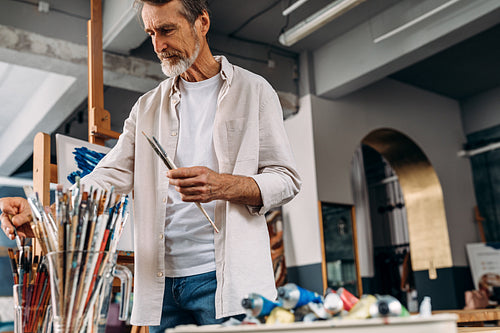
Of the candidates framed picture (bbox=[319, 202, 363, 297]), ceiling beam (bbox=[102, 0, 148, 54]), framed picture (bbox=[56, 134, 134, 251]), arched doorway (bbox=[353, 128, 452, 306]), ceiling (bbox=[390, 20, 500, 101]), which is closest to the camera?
framed picture (bbox=[56, 134, 134, 251])

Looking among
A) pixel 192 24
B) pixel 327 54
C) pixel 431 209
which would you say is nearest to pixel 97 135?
pixel 192 24

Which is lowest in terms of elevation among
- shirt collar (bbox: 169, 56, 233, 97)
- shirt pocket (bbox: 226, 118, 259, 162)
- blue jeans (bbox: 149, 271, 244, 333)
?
blue jeans (bbox: 149, 271, 244, 333)

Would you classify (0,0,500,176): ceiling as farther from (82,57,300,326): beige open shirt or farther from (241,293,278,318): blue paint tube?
(241,293,278,318): blue paint tube

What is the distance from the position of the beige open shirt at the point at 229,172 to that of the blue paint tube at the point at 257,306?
46cm

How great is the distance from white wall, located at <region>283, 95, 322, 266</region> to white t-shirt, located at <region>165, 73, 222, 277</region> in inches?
152

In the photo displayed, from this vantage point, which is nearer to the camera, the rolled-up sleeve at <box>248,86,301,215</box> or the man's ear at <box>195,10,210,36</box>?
the rolled-up sleeve at <box>248,86,301,215</box>

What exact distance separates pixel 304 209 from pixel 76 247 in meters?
4.53

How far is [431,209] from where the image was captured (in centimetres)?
602

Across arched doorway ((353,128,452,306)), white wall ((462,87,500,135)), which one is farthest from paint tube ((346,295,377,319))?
white wall ((462,87,500,135))

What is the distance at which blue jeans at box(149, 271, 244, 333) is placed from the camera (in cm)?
108

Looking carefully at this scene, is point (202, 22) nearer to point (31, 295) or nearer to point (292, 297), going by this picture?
point (31, 295)

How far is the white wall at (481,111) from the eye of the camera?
6410 millimetres

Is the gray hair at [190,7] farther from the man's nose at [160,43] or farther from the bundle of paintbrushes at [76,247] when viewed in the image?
the bundle of paintbrushes at [76,247]

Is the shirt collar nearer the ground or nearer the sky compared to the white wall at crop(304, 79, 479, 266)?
nearer the ground
